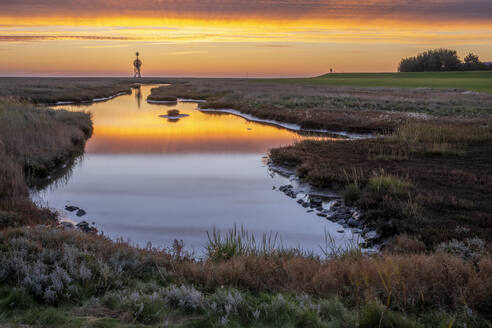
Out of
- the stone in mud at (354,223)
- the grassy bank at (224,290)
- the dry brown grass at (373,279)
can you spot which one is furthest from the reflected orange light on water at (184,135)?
the dry brown grass at (373,279)

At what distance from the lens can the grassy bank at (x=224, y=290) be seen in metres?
5.16

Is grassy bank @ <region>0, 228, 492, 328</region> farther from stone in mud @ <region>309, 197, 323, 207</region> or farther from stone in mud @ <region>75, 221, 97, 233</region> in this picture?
stone in mud @ <region>309, 197, 323, 207</region>

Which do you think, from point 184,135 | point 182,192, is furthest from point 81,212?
point 184,135

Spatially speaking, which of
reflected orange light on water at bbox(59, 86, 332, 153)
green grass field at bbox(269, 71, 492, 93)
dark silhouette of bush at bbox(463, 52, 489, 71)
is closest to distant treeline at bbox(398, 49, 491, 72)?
dark silhouette of bush at bbox(463, 52, 489, 71)

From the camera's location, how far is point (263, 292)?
6137 mm

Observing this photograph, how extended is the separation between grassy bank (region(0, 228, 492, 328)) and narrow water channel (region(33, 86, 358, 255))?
11.2ft

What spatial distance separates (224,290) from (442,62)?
167m

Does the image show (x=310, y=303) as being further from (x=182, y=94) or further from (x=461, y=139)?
(x=182, y=94)

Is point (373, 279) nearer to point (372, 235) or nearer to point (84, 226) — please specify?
point (372, 235)

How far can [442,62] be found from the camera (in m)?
151

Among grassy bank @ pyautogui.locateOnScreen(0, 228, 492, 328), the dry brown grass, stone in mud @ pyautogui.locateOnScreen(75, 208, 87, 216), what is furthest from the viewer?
stone in mud @ pyautogui.locateOnScreen(75, 208, 87, 216)

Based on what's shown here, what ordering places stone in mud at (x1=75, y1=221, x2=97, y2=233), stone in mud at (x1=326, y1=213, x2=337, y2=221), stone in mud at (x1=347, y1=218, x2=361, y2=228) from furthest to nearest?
stone in mud at (x1=326, y1=213, x2=337, y2=221), stone in mud at (x1=347, y1=218, x2=361, y2=228), stone in mud at (x1=75, y1=221, x2=97, y2=233)

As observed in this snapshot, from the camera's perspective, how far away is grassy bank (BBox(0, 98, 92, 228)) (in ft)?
37.0

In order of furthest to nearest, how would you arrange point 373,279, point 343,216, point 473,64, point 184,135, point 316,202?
point 473,64 → point 184,135 → point 316,202 → point 343,216 → point 373,279
